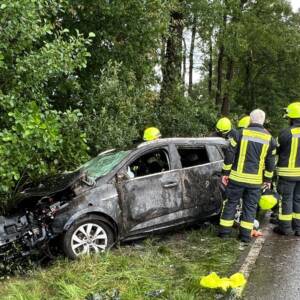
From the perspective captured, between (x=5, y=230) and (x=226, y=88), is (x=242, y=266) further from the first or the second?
(x=226, y=88)

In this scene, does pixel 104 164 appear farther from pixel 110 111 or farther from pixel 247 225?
pixel 110 111

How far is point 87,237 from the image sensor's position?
5.75m

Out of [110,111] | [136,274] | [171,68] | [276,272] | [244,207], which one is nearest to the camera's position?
[136,274]

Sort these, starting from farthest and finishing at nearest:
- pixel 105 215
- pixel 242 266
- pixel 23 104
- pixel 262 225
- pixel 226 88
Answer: pixel 226 88 < pixel 262 225 < pixel 23 104 < pixel 105 215 < pixel 242 266

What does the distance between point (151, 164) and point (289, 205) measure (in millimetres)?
2190

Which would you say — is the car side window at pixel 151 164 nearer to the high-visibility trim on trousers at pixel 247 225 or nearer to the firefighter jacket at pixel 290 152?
the high-visibility trim on trousers at pixel 247 225

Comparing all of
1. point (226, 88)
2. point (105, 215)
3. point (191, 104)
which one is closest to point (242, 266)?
point (105, 215)

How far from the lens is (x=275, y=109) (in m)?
34.8

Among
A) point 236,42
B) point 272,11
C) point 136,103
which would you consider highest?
point 272,11

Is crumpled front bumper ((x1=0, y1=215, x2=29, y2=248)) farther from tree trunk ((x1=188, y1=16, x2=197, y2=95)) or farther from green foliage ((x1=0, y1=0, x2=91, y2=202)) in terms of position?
tree trunk ((x1=188, y1=16, x2=197, y2=95))

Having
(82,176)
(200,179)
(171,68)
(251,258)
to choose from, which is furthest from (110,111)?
(251,258)

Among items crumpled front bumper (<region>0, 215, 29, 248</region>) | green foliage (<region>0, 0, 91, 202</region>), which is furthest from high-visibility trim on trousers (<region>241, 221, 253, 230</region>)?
crumpled front bumper (<region>0, 215, 29, 248</region>)

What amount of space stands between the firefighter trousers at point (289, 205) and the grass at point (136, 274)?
0.96m

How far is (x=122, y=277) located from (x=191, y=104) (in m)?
10.4
